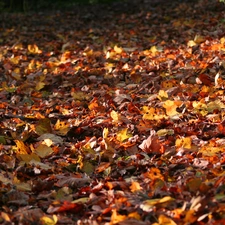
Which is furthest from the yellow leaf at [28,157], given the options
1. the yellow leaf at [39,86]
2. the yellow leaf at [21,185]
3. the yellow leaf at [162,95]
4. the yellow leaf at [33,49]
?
the yellow leaf at [33,49]

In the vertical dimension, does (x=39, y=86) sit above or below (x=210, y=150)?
below

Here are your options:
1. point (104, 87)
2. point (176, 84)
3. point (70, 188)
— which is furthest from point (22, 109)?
point (70, 188)

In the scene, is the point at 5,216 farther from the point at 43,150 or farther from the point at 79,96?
the point at 79,96

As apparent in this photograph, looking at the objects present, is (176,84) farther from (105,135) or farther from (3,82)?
(3,82)

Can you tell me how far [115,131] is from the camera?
338 cm

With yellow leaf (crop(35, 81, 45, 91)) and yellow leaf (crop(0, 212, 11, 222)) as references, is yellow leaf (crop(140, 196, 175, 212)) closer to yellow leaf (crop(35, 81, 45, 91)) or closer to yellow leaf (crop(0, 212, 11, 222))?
yellow leaf (crop(0, 212, 11, 222))

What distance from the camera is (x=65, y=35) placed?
7953 mm

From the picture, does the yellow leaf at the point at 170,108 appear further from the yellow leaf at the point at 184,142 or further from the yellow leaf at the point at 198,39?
the yellow leaf at the point at 198,39

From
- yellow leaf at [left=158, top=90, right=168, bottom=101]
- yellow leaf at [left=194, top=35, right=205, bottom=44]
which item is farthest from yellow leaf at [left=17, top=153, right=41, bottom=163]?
yellow leaf at [left=194, top=35, right=205, bottom=44]

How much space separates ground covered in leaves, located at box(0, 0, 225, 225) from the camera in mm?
2281

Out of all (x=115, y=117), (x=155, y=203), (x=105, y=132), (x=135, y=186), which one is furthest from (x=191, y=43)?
(x=155, y=203)

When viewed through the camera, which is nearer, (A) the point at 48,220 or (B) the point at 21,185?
(A) the point at 48,220

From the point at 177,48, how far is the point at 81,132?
3.04 meters

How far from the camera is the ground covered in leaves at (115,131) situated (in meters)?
2.28
